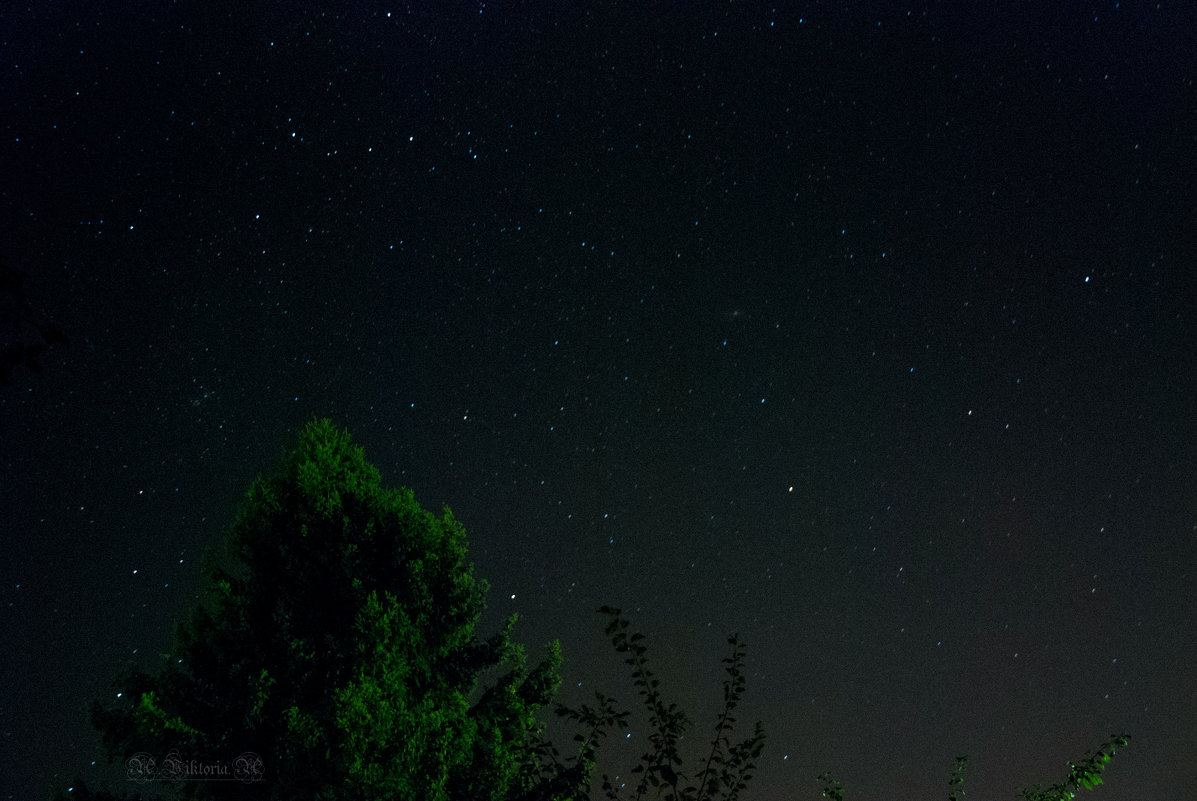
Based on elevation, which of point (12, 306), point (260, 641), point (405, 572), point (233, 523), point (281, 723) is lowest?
point (12, 306)

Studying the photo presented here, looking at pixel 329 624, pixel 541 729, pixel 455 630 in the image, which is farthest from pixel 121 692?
pixel 541 729

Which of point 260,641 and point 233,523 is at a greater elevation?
point 233,523

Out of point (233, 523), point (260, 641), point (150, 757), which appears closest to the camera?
point (150, 757)

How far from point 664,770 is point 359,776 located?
281 centimetres

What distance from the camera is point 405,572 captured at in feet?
23.0

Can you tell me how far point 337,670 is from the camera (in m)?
6.47

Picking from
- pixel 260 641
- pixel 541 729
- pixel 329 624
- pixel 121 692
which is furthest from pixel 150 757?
pixel 541 729

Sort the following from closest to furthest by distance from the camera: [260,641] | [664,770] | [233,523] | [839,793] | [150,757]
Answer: [664,770] → [839,793] → [150,757] → [260,641] → [233,523]

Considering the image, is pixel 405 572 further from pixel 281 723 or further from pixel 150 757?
pixel 150 757

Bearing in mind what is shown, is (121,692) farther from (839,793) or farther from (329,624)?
(839,793)

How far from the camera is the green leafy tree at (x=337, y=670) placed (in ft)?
20.3

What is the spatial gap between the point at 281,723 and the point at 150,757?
3.31 ft

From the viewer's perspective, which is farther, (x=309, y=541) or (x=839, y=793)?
(x=309, y=541)

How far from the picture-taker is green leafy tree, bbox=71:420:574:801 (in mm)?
6184
